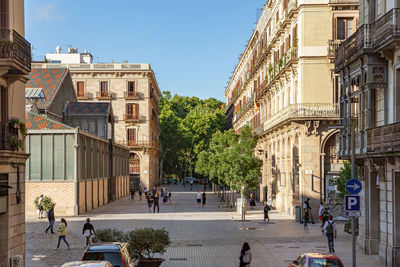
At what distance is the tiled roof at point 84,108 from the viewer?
57.9 meters

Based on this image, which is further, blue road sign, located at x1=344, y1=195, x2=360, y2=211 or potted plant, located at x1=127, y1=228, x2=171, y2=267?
potted plant, located at x1=127, y1=228, x2=171, y2=267

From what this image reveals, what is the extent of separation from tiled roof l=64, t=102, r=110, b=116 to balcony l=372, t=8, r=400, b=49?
40.8 meters

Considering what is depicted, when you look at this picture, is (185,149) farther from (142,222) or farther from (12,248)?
(12,248)

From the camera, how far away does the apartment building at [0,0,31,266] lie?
1792cm

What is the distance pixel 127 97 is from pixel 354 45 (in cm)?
5954

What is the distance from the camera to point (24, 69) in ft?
61.1

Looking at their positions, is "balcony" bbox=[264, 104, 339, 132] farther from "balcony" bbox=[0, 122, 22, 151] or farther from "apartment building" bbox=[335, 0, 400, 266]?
"balcony" bbox=[0, 122, 22, 151]

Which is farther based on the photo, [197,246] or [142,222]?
[142,222]

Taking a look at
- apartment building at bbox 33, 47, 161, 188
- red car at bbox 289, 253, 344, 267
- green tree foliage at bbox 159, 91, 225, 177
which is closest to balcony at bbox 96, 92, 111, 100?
apartment building at bbox 33, 47, 161, 188

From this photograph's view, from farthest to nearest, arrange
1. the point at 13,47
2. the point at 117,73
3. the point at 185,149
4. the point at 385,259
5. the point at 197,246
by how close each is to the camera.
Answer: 1. the point at 185,149
2. the point at 117,73
3. the point at 197,246
4. the point at 385,259
5. the point at 13,47

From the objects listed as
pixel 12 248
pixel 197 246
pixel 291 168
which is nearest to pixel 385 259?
pixel 197 246

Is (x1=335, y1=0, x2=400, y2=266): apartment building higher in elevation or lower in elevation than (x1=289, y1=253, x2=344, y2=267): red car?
higher

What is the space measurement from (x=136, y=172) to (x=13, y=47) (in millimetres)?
64606

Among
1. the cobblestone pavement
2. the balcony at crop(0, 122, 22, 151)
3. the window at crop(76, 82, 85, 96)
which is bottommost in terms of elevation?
the cobblestone pavement
